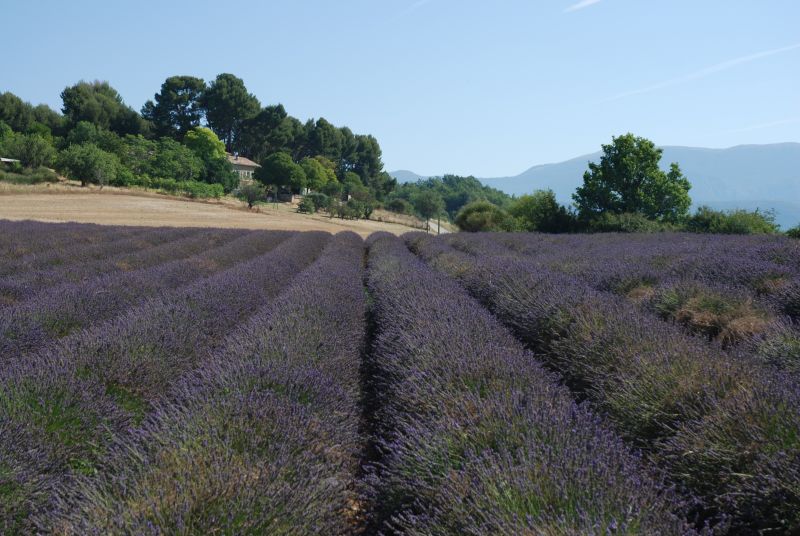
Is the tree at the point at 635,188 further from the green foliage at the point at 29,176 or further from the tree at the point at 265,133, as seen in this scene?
the tree at the point at 265,133

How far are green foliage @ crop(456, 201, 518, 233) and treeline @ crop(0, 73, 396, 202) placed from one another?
22.6 metres

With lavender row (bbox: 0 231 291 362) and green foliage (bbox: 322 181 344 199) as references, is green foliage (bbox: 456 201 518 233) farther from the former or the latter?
green foliage (bbox: 322 181 344 199)

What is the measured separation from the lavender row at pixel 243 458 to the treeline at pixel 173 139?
42.4 metres

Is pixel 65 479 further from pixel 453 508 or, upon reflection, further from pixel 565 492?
pixel 565 492

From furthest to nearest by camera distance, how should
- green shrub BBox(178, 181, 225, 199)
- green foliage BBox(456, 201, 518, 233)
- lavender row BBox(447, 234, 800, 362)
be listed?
green shrub BBox(178, 181, 225, 199) < green foliage BBox(456, 201, 518, 233) < lavender row BBox(447, 234, 800, 362)

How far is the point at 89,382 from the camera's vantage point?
3.05 m

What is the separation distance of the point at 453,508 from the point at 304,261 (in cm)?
953

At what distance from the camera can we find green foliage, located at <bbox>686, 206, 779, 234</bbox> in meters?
21.9

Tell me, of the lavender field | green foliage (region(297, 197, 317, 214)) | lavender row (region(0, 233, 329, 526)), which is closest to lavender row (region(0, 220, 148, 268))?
the lavender field

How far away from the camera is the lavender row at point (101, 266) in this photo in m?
6.24

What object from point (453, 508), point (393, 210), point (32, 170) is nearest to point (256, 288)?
point (453, 508)

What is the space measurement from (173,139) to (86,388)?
2391 inches

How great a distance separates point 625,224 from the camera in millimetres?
24594

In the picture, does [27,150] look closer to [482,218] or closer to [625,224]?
[482,218]
